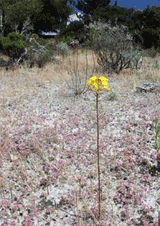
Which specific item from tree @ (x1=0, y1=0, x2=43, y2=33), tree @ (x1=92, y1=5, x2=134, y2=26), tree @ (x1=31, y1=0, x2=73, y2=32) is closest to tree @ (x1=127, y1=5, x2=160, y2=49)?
tree @ (x1=92, y1=5, x2=134, y2=26)

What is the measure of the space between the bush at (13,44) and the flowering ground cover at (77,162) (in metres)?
5.90

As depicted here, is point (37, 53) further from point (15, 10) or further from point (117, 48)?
point (117, 48)

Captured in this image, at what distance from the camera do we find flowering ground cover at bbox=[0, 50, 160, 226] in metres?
2.08

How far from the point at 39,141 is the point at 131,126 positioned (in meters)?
2.13

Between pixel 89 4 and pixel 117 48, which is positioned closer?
pixel 117 48

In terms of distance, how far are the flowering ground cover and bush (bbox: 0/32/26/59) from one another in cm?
590

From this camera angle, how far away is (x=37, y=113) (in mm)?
4766

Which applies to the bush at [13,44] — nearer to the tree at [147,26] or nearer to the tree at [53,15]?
the tree at [147,26]

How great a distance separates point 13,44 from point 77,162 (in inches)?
369

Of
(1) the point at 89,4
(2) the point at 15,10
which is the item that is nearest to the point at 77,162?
(2) the point at 15,10

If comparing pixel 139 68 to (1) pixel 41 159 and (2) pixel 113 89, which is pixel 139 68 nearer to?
(2) pixel 113 89

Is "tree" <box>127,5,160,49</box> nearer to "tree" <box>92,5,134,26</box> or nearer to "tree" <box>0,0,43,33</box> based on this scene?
"tree" <box>92,5,134,26</box>

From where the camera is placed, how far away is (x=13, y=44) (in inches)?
386

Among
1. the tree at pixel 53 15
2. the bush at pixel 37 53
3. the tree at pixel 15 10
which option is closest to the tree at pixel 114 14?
the tree at pixel 53 15
